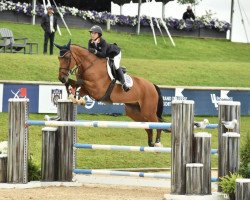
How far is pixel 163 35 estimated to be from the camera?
50.7m

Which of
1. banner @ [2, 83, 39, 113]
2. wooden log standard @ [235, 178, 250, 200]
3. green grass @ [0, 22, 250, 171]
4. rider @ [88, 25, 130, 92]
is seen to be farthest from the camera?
banner @ [2, 83, 39, 113]

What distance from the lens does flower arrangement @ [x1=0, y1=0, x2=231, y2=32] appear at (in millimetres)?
45750

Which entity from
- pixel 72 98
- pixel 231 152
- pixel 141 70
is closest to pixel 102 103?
pixel 141 70

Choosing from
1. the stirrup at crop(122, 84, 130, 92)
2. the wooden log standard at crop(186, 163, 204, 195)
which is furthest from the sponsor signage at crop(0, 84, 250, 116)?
the wooden log standard at crop(186, 163, 204, 195)

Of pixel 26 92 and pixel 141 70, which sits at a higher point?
pixel 141 70

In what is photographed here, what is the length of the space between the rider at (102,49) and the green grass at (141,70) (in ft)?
7.96

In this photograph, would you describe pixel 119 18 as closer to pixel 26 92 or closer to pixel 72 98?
pixel 26 92

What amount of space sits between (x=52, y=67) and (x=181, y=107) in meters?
18.0

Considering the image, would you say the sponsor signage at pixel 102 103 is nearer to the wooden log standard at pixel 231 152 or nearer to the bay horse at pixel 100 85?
the bay horse at pixel 100 85

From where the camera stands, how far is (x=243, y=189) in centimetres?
1401

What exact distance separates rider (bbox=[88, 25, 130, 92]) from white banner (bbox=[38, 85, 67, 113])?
5746mm

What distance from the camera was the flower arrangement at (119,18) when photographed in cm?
4575

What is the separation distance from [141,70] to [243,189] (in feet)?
70.9

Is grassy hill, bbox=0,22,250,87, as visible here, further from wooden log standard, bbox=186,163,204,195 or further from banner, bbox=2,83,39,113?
wooden log standard, bbox=186,163,204,195
